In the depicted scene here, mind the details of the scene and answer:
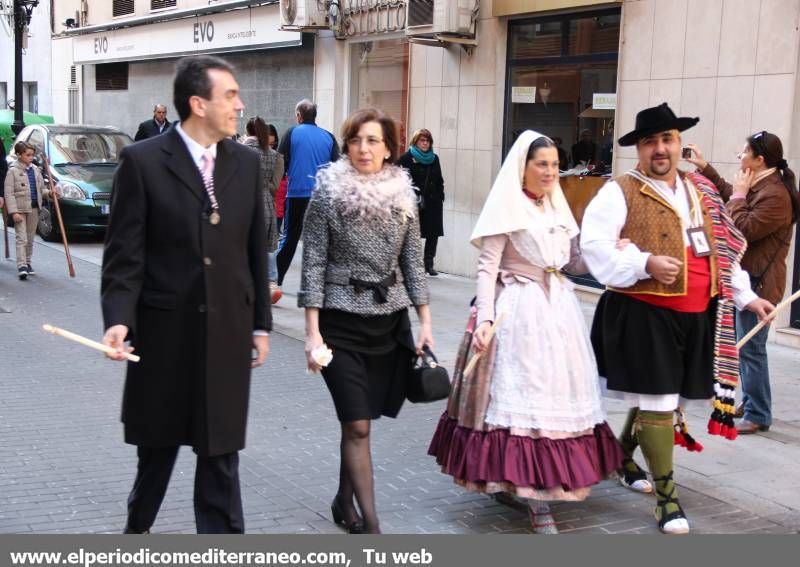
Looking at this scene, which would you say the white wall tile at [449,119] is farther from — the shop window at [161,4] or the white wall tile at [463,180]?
the shop window at [161,4]

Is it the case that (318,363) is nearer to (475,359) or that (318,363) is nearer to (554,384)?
(475,359)

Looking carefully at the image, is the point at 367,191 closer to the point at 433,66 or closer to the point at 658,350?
the point at 658,350

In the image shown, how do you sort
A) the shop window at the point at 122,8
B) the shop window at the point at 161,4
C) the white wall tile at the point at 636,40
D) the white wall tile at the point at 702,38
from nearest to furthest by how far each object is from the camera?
the white wall tile at the point at 702,38 → the white wall tile at the point at 636,40 → the shop window at the point at 161,4 → the shop window at the point at 122,8

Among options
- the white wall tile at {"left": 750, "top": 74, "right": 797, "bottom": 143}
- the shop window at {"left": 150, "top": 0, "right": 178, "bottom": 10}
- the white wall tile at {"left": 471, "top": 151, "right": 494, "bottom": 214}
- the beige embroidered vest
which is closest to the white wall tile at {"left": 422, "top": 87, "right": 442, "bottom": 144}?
the white wall tile at {"left": 471, "top": 151, "right": 494, "bottom": 214}

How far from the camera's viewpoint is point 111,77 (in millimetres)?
26469

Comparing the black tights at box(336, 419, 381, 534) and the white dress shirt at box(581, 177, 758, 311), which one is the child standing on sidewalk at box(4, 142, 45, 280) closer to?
the black tights at box(336, 419, 381, 534)

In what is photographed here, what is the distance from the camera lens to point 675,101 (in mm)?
10258

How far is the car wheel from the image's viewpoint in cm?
1645

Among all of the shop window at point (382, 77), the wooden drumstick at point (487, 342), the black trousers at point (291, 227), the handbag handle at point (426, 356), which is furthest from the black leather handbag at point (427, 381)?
the shop window at point (382, 77)

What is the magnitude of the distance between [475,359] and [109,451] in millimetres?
2433

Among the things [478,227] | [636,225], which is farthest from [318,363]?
[636,225]

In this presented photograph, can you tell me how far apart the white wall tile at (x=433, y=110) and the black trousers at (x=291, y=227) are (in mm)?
3745

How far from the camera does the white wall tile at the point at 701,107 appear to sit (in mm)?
9828

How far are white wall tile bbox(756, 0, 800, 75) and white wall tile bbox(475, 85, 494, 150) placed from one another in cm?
418
